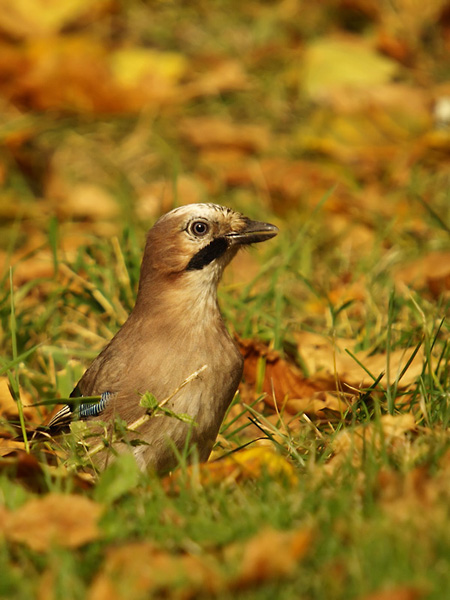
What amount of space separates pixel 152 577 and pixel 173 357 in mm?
1353

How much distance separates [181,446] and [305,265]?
2220 millimetres

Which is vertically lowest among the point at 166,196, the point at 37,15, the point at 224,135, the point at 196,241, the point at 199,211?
the point at 166,196

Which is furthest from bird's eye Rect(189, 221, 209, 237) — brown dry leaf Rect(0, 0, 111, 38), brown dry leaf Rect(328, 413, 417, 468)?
brown dry leaf Rect(0, 0, 111, 38)

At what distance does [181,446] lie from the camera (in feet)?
10.9

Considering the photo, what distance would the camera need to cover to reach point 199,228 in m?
3.71

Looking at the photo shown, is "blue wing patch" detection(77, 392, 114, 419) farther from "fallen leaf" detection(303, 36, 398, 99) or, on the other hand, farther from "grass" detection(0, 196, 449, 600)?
"fallen leaf" detection(303, 36, 398, 99)

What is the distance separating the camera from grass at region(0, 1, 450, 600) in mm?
2195

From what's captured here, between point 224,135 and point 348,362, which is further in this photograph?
point 224,135

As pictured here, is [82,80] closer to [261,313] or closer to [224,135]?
[224,135]

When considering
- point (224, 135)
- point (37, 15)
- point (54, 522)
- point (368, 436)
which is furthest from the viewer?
point (37, 15)

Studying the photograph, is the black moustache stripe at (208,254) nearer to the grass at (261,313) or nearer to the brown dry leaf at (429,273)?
the grass at (261,313)

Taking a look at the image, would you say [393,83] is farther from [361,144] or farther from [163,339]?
[163,339]

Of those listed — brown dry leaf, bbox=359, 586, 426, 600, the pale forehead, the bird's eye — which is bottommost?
brown dry leaf, bbox=359, 586, 426, 600

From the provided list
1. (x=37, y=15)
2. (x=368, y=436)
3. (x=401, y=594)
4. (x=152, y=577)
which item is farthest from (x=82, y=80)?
(x=401, y=594)
